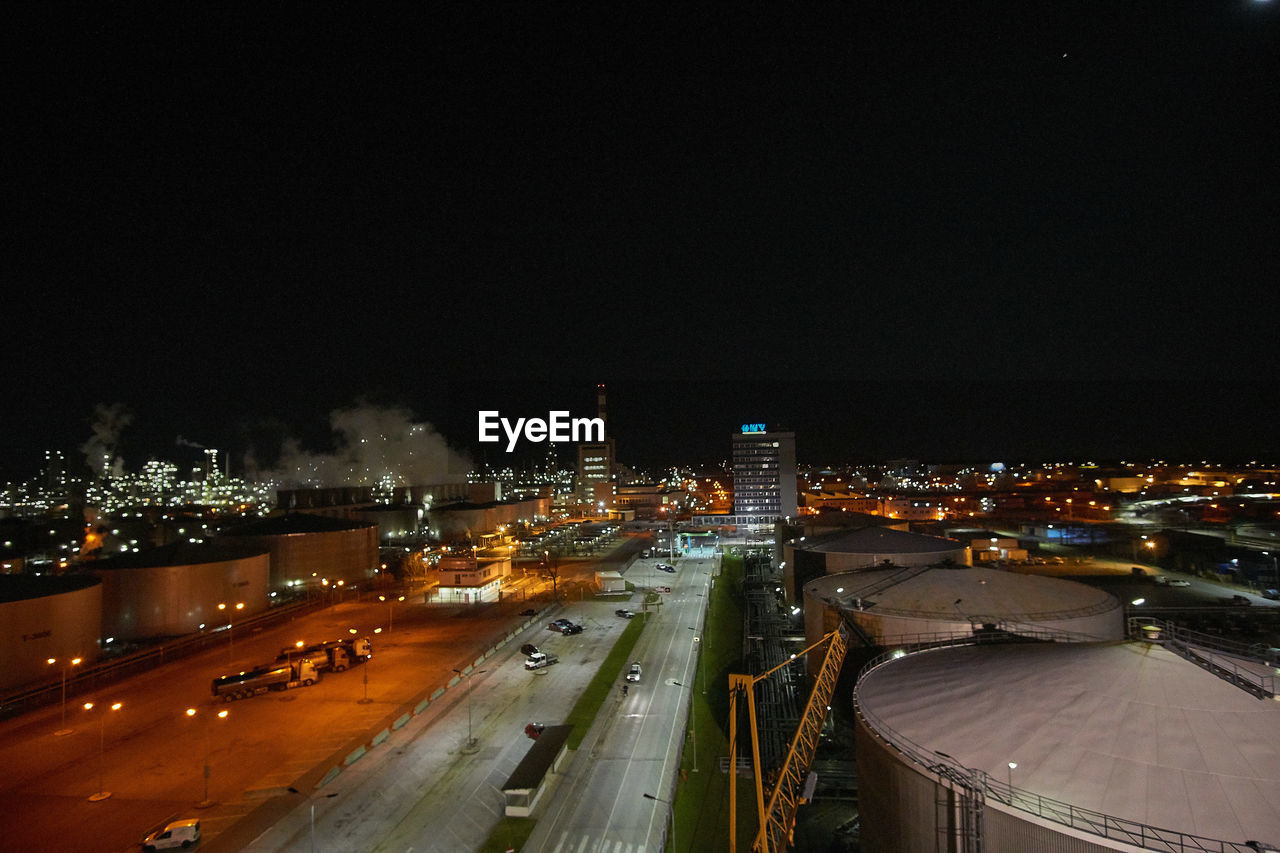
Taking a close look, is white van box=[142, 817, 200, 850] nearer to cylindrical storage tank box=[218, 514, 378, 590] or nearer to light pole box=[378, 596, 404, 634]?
light pole box=[378, 596, 404, 634]

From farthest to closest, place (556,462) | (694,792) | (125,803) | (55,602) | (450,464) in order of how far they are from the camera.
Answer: (556,462) < (450,464) < (55,602) < (694,792) < (125,803)

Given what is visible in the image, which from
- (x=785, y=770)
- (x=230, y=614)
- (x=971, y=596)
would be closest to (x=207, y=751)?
(x=785, y=770)

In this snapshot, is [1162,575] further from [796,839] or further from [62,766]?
[62,766]

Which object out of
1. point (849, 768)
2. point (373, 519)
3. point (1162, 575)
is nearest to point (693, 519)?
point (373, 519)

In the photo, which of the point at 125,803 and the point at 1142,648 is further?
the point at 125,803

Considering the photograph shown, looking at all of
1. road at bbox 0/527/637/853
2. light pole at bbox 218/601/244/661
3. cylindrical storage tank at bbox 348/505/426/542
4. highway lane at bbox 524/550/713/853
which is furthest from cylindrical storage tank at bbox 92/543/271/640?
cylindrical storage tank at bbox 348/505/426/542

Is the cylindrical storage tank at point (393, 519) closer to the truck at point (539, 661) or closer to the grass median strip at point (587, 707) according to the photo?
the grass median strip at point (587, 707)

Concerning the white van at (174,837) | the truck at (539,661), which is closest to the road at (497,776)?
the truck at (539,661)
